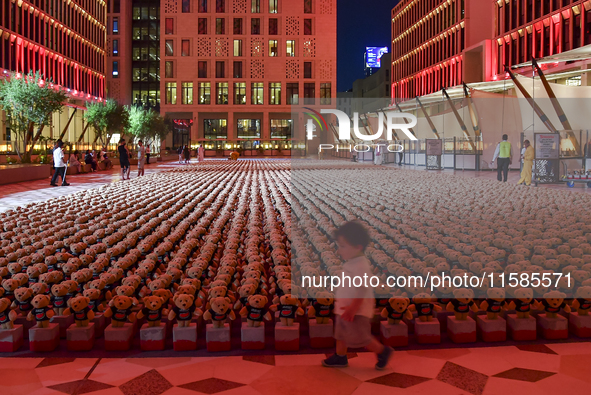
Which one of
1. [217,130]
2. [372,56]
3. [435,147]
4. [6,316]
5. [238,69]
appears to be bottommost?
[6,316]

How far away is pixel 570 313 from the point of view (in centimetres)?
462

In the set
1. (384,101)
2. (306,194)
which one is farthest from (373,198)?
(384,101)

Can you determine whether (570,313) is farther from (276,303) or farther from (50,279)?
(50,279)

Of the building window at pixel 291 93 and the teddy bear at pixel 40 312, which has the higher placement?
the building window at pixel 291 93

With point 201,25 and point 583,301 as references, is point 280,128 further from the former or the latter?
point 583,301

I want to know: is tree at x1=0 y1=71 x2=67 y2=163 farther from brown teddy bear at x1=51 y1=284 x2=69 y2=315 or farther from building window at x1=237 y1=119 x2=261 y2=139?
building window at x1=237 y1=119 x2=261 y2=139

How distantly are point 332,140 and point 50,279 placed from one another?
219 ft

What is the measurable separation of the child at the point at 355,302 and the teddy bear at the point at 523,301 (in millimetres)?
1400

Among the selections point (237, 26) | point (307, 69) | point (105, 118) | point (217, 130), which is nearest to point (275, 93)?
point (307, 69)

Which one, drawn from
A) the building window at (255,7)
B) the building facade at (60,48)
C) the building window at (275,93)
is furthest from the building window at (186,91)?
the building window at (255,7)

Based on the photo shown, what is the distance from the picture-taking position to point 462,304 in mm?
4582

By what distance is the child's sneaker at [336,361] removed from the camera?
384 cm

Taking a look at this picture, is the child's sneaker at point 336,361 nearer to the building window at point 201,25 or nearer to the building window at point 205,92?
the building window at point 205,92

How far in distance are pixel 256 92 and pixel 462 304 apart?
76779 millimetres
